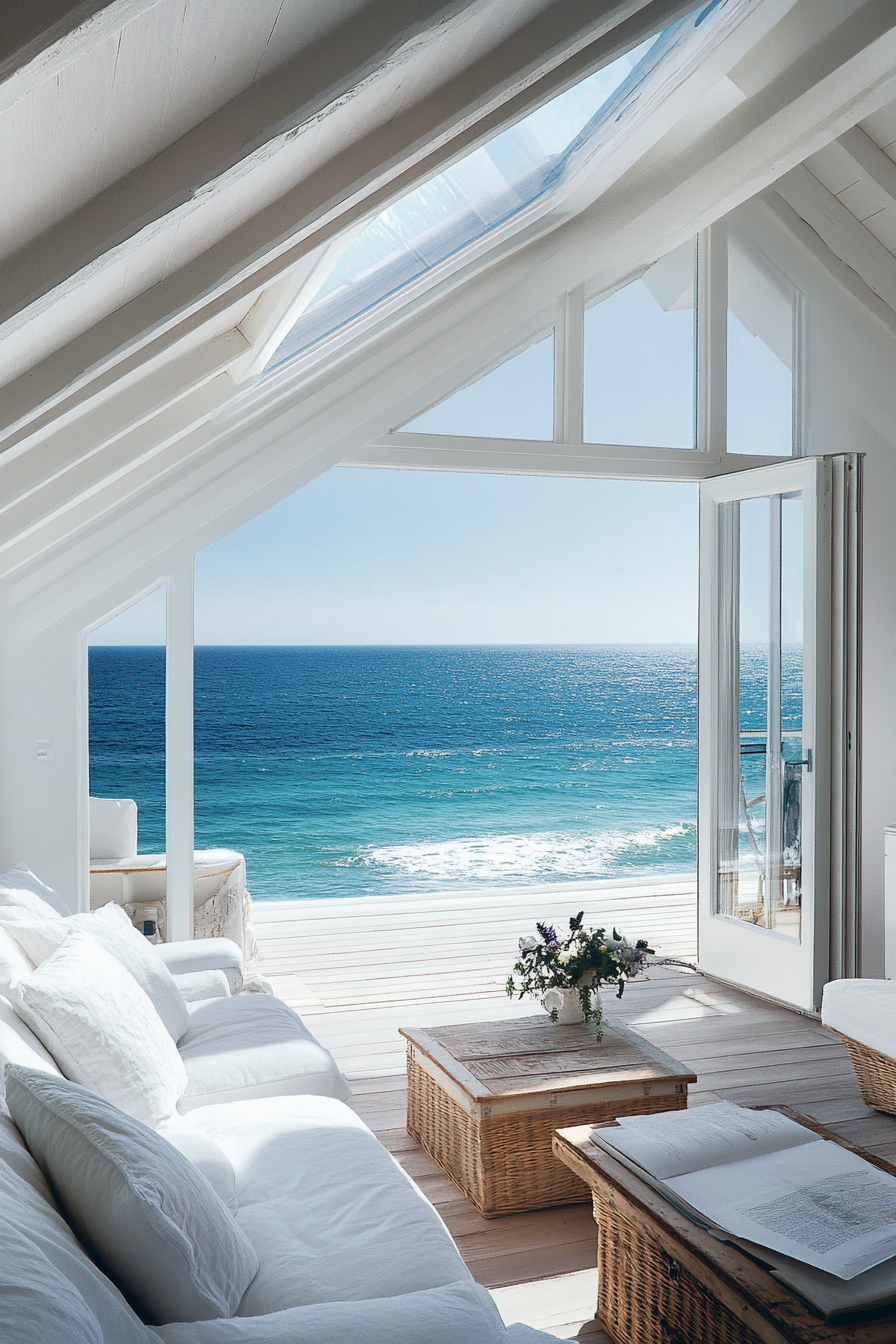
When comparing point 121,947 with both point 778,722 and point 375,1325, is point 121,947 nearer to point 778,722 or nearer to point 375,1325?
point 375,1325

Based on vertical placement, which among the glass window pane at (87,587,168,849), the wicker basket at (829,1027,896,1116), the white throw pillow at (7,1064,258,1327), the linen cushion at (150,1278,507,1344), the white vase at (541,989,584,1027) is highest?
the glass window pane at (87,587,168,849)

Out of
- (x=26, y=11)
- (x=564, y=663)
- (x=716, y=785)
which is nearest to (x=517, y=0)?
(x=26, y=11)

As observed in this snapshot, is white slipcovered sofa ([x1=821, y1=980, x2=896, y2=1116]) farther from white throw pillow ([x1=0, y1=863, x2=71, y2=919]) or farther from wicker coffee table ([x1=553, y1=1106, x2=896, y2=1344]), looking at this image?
white throw pillow ([x1=0, y1=863, x2=71, y2=919])

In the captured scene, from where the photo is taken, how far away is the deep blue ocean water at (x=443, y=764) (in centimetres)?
1666

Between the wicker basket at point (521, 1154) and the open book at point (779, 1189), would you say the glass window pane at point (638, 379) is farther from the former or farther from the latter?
the open book at point (779, 1189)

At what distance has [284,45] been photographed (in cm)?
78

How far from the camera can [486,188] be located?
195 cm

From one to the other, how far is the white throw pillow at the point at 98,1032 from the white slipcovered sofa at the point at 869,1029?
7.47 feet

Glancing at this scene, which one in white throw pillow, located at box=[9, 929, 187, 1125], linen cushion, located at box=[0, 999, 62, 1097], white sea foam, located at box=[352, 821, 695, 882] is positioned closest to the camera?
linen cushion, located at box=[0, 999, 62, 1097]

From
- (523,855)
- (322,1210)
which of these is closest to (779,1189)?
(322,1210)

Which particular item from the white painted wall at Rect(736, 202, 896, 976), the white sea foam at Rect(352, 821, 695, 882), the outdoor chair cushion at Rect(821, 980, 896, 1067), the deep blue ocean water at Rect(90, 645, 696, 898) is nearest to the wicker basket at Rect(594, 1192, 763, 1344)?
the outdoor chair cushion at Rect(821, 980, 896, 1067)

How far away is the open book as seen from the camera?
182 centimetres

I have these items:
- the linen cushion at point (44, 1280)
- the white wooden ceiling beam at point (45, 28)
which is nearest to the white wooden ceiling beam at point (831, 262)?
the linen cushion at point (44, 1280)

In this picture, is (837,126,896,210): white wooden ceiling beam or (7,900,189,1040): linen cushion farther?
(837,126,896,210): white wooden ceiling beam
